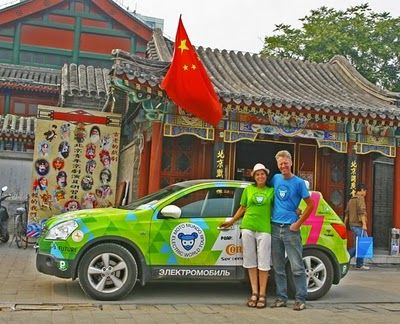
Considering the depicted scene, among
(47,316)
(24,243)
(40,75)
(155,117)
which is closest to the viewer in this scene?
(47,316)

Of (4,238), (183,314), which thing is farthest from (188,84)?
(4,238)

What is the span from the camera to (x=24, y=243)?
41.8 feet

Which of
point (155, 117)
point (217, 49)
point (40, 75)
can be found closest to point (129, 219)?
point (155, 117)

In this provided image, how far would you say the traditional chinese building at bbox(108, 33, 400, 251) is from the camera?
11.4m

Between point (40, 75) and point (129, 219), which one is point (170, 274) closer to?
point (129, 219)

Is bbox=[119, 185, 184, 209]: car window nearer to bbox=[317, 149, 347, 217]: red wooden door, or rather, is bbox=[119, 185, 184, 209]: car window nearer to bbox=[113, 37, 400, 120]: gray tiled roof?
bbox=[113, 37, 400, 120]: gray tiled roof

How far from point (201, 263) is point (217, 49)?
920 cm

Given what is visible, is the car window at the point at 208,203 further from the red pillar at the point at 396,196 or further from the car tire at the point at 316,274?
the red pillar at the point at 396,196

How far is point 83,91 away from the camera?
15711 millimetres

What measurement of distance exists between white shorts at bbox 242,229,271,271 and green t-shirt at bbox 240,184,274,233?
80mm

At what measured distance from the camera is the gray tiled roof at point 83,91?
51.5 feet

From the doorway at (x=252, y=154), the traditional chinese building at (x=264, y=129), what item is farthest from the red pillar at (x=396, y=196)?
the doorway at (x=252, y=154)

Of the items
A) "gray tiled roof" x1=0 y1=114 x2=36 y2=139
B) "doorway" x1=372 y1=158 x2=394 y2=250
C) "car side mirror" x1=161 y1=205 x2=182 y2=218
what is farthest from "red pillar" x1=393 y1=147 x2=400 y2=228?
"gray tiled roof" x1=0 y1=114 x2=36 y2=139

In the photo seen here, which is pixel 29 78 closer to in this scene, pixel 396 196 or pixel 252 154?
pixel 252 154
